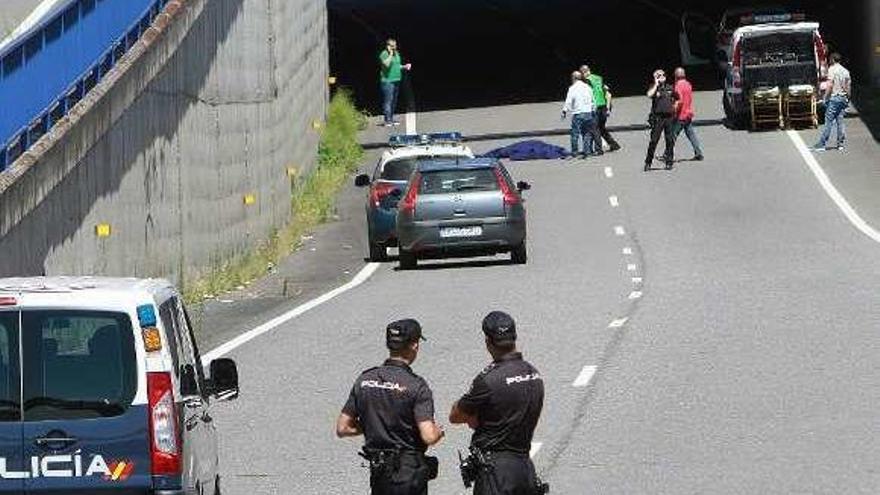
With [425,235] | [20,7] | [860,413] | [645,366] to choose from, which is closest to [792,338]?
[645,366]

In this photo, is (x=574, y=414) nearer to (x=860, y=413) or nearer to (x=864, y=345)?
(x=860, y=413)

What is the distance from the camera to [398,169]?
3678 centimetres

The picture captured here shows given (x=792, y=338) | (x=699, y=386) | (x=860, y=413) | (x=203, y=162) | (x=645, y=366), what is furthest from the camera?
(x=203, y=162)

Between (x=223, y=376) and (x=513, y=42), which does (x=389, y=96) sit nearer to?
(x=513, y=42)

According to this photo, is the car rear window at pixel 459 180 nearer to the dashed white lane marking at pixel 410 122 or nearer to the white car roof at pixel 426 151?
the white car roof at pixel 426 151

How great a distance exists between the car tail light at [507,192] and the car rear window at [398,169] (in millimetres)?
3031

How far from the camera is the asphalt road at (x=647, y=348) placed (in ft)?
52.0

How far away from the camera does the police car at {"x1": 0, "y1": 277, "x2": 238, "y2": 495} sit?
10602 millimetres

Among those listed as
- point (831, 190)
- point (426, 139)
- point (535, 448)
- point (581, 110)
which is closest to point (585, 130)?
point (581, 110)

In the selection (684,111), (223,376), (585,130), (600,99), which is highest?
(600,99)

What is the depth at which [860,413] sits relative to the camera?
58.3 feet

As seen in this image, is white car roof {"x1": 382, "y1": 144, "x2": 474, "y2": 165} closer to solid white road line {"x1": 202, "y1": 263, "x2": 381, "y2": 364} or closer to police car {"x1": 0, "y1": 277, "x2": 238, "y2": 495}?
solid white road line {"x1": 202, "y1": 263, "x2": 381, "y2": 364}

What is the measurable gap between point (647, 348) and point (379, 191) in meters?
13.9

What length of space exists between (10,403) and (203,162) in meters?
22.5
